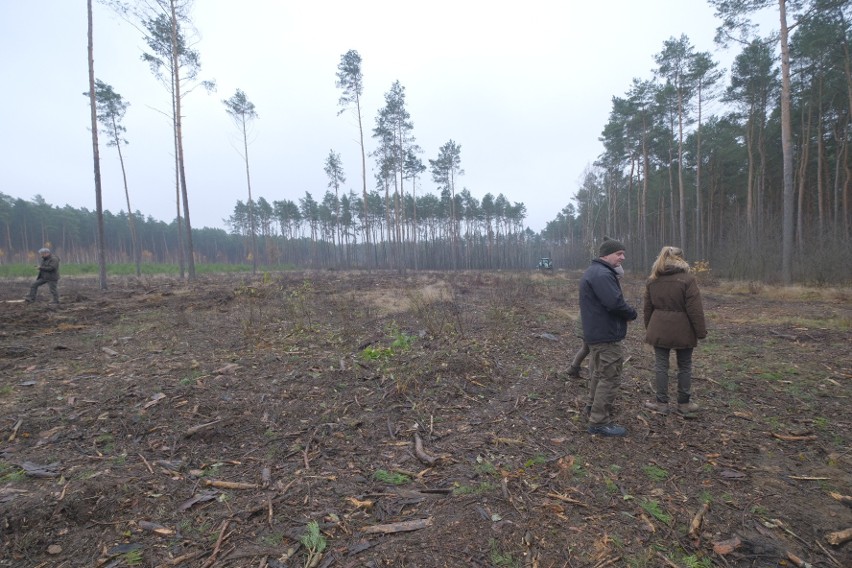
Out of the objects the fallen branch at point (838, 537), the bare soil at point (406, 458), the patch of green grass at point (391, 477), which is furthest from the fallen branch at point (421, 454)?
the fallen branch at point (838, 537)

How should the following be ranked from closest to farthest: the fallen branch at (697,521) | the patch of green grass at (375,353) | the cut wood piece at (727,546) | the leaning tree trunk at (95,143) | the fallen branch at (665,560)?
1. the fallen branch at (665,560)
2. the cut wood piece at (727,546)
3. the fallen branch at (697,521)
4. the patch of green grass at (375,353)
5. the leaning tree trunk at (95,143)

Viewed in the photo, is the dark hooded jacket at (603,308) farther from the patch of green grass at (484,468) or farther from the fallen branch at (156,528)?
the fallen branch at (156,528)

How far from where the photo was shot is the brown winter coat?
3.93m

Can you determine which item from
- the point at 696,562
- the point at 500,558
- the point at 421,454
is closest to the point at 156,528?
the point at 421,454

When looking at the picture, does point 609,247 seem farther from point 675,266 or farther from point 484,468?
point 484,468

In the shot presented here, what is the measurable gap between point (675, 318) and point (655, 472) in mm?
1711

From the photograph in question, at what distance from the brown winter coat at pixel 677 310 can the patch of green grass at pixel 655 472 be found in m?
1.46

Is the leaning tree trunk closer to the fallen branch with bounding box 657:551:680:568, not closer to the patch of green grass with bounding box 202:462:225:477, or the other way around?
the patch of green grass with bounding box 202:462:225:477

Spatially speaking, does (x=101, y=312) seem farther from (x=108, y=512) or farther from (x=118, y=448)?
(x=108, y=512)

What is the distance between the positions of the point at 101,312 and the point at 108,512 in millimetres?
9925

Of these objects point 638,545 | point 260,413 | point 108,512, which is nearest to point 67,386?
point 260,413

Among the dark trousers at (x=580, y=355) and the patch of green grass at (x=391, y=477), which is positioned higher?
the dark trousers at (x=580, y=355)

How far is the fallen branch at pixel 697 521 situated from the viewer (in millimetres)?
2337

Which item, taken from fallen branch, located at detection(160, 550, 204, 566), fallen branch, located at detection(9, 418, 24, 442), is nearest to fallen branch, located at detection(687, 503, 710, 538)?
fallen branch, located at detection(160, 550, 204, 566)
